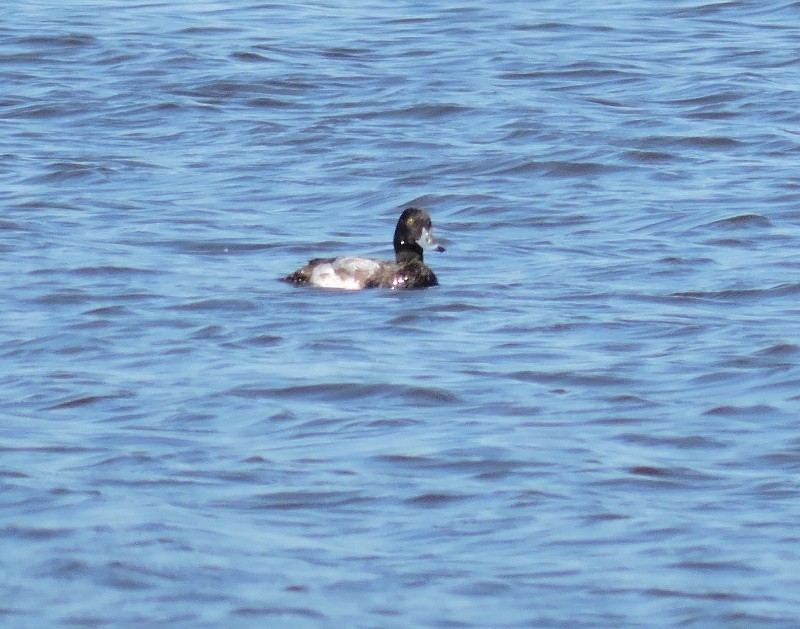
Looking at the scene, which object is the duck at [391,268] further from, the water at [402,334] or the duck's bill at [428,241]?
the water at [402,334]

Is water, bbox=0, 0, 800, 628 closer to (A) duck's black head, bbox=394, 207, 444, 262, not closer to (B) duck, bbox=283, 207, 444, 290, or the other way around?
(B) duck, bbox=283, 207, 444, 290

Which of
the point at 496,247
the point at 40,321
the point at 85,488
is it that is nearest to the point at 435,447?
the point at 85,488

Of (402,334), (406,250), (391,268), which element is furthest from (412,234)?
(402,334)

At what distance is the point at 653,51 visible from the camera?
67.3ft

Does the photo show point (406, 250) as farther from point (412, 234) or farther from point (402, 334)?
point (402, 334)

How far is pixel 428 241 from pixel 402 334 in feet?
5.97

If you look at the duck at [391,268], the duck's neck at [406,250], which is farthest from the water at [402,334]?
the duck's neck at [406,250]

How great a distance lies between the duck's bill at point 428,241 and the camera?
484 inches

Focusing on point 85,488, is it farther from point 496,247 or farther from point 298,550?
point 496,247

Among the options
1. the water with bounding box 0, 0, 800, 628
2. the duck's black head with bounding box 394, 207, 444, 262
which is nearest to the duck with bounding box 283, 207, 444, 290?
the duck's black head with bounding box 394, 207, 444, 262

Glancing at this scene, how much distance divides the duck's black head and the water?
241mm

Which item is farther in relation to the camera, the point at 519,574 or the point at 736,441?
the point at 736,441

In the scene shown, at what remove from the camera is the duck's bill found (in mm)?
12305

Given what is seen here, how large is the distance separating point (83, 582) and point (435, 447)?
6.63ft
